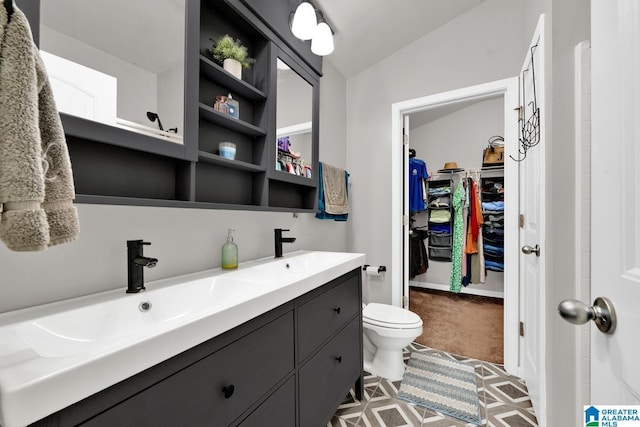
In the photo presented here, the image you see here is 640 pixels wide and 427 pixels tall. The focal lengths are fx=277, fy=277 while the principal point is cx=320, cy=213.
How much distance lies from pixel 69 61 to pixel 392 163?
2.10m

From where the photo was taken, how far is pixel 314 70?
1850 mm

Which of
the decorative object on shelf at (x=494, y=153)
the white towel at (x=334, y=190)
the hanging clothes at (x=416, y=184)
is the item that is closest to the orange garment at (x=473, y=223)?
the decorative object on shelf at (x=494, y=153)

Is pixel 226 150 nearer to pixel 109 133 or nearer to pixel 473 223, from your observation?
pixel 109 133

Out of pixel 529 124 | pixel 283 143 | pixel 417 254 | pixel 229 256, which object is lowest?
pixel 417 254

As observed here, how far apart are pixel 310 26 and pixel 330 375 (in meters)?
1.87

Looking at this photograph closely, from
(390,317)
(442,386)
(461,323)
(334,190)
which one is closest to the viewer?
(442,386)

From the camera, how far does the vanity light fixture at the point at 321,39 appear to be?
1.69m

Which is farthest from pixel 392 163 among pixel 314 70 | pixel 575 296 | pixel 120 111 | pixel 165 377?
pixel 165 377

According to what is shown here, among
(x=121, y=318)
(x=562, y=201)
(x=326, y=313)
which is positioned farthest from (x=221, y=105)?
(x=562, y=201)

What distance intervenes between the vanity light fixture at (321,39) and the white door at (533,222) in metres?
1.08

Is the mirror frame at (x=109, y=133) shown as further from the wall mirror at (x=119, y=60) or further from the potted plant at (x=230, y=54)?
the potted plant at (x=230, y=54)

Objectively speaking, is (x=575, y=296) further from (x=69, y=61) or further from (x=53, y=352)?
(x=69, y=61)

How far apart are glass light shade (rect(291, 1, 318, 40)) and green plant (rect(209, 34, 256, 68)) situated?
0.39 metres

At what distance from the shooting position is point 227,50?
4.14ft
